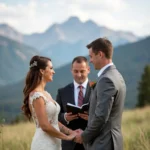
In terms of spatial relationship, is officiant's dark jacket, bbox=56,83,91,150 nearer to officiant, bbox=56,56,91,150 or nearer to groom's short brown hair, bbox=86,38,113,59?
officiant, bbox=56,56,91,150

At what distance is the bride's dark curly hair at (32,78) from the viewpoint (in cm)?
399

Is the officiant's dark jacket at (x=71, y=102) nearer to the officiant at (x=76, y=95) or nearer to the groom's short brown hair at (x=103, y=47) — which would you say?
the officiant at (x=76, y=95)

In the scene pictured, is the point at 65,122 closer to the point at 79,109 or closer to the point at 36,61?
the point at 79,109

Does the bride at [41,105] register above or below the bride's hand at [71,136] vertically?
above

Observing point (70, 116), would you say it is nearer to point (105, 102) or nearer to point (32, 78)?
point (32, 78)

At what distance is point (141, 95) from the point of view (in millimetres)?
38406

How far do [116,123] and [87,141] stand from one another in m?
0.34

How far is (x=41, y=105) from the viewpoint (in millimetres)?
3859

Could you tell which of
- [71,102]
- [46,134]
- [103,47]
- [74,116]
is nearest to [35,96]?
[46,134]

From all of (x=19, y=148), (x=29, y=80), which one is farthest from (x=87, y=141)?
(x=19, y=148)

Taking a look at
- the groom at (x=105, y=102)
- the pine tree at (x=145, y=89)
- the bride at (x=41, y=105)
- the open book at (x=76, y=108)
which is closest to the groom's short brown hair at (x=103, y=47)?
the groom at (x=105, y=102)

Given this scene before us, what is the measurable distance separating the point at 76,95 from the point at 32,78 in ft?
3.07

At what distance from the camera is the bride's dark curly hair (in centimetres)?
399

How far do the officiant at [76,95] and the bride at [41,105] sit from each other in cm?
46
